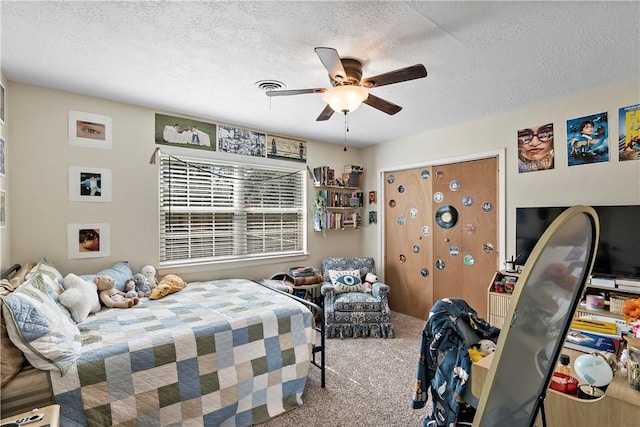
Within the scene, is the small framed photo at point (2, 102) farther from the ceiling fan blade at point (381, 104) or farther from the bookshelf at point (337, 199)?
the bookshelf at point (337, 199)

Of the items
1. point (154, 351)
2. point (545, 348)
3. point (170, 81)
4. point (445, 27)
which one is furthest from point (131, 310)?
point (445, 27)

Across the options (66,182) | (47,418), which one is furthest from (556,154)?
(66,182)

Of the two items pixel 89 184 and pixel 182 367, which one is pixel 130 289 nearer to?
pixel 89 184

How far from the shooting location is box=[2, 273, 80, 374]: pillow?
1476 mm

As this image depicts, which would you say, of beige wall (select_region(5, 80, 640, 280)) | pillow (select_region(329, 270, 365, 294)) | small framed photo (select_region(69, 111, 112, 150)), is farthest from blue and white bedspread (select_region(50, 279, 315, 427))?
small framed photo (select_region(69, 111, 112, 150))

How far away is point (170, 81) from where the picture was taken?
7.98 ft

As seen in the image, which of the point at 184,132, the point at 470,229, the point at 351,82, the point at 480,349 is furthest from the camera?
the point at 470,229

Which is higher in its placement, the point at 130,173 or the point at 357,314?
the point at 130,173

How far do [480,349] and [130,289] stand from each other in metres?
2.70

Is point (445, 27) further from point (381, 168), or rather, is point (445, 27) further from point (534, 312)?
point (381, 168)

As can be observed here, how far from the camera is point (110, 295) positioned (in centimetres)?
244

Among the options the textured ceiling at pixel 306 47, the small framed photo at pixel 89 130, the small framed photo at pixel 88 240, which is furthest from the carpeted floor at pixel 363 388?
the small framed photo at pixel 89 130

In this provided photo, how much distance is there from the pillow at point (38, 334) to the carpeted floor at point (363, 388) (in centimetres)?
127

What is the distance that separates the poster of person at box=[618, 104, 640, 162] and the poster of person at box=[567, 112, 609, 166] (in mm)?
88
